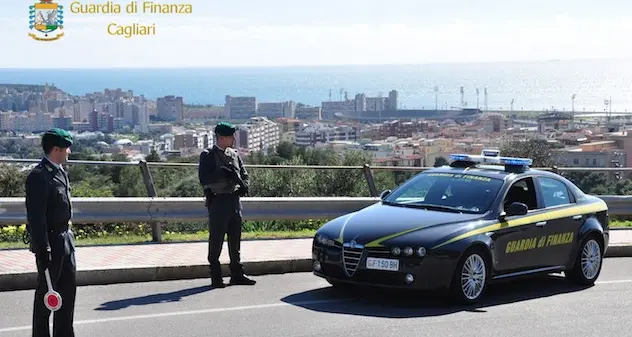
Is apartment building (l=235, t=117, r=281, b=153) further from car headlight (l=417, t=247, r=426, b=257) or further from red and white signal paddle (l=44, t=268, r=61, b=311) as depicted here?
red and white signal paddle (l=44, t=268, r=61, b=311)

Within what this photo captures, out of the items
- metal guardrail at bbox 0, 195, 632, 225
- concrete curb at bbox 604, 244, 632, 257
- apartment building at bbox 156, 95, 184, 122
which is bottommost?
concrete curb at bbox 604, 244, 632, 257

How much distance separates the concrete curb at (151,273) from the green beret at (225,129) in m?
1.67

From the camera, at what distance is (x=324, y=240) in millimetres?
9938

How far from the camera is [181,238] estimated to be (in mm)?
13531

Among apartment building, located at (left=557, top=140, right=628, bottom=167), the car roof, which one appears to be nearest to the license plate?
the car roof

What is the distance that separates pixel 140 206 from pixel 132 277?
227cm

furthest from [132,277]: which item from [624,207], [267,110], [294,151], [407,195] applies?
[267,110]

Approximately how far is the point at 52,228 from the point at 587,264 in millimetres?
6690

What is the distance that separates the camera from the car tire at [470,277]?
9.43 m

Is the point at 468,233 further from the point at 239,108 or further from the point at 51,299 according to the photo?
the point at 239,108

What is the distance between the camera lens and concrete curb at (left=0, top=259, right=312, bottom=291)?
9984 millimetres

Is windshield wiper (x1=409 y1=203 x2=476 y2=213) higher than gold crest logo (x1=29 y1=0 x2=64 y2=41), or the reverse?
gold crest logo (x1=29 y1=0 x2=64 y2=41)

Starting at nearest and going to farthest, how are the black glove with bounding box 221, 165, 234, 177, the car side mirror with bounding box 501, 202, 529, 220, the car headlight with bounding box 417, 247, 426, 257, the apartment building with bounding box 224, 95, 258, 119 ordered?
the car headlight with bounding box 417, 247, 426, 257, the car side mirror with bounding box 501, 202, 529, 220, the black glove with bounding box 221, 165, 234, 177, the apartment building with bounding box 224, 95, 258, 119

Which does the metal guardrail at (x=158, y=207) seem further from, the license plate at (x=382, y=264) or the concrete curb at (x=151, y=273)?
the license plate at (x=382, y=264)
